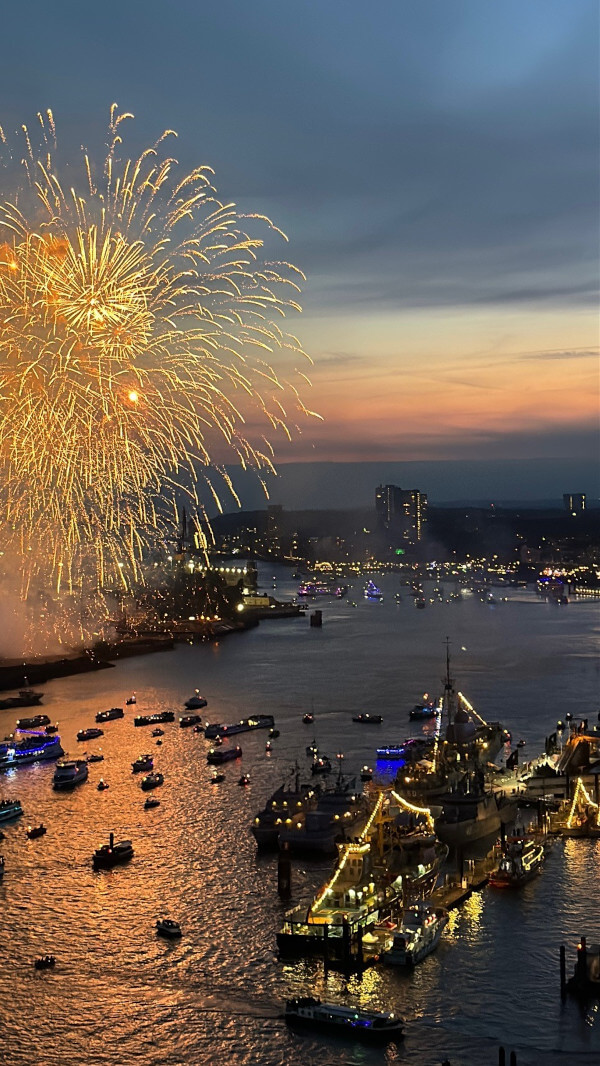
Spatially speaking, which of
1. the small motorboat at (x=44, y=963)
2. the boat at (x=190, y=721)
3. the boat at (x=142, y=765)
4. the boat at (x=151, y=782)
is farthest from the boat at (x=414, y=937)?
the boat at (x=190, y=721)

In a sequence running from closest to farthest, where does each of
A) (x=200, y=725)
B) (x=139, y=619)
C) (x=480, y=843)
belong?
(x=480, y=843) < (x=200, y=725) < (x=139, y=619)

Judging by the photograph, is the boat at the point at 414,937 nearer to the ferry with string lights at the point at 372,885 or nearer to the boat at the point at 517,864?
the ferry with string lights at the point at 372,885

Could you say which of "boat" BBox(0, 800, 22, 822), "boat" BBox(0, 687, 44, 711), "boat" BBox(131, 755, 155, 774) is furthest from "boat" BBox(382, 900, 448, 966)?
"boat" BBox(0, 687, 44, 711)

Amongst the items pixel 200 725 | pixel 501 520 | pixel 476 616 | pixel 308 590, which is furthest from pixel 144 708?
pixel 501 520

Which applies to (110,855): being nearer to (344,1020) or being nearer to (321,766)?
(344,1020)

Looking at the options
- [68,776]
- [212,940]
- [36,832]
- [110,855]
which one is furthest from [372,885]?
[68,776]

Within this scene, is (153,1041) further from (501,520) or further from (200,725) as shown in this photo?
(501,520)
